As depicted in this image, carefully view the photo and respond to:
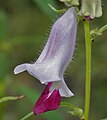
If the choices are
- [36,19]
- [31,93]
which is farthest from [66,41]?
[36,19]

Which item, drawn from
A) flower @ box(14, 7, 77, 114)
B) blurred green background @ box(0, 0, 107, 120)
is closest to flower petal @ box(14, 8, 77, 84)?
flower @ box(14, 7, 77, 114)

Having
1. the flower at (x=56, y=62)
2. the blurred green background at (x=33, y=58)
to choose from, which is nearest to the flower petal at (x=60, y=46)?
the flower at (x=56, y=62)

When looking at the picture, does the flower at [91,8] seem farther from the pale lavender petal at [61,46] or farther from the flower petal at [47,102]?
the flower petal at [47,102]

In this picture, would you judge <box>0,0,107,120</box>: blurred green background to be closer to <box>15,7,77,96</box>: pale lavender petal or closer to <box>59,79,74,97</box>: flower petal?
<box>15,7,77,96</box>: pale lavender petal

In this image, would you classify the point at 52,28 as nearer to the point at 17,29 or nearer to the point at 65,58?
the point at 65,58

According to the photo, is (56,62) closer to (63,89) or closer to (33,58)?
(63,89)

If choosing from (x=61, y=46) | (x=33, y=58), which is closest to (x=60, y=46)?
(x=61, y=46)
